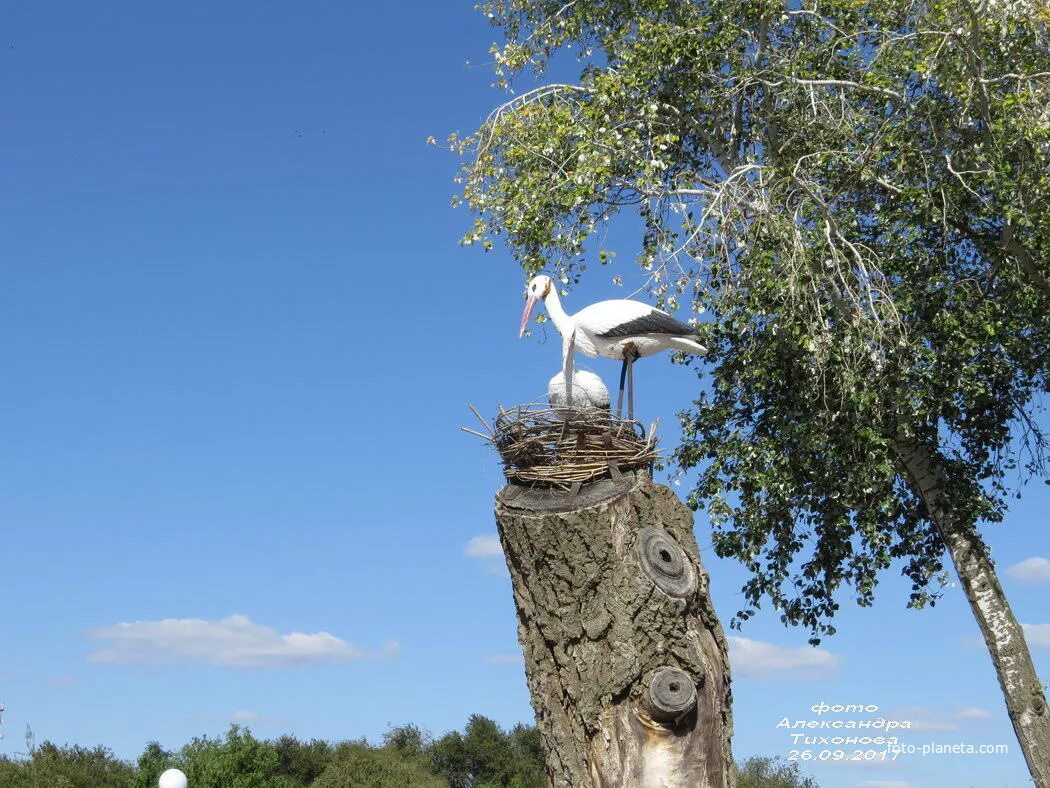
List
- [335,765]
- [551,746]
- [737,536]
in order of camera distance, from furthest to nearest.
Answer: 1. [335,765]
2. [737,536]
3. [551,746]

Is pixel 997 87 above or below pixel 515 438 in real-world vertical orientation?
above

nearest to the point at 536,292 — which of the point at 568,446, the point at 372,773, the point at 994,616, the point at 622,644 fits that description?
the point at 568,446

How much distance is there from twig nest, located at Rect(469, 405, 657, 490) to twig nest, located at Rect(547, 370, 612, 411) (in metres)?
0.87

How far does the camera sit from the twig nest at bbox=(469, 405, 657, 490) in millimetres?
7742

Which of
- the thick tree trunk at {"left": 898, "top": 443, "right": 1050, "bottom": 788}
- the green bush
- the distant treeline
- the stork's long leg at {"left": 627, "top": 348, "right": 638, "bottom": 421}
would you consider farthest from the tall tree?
the green bush

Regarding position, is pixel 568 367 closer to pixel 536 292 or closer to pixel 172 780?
pixel 536 292

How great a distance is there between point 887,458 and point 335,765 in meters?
25.3

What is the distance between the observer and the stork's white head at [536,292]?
38.8ft

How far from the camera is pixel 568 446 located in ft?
26.2

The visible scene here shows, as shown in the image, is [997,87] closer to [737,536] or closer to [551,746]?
[737,536]

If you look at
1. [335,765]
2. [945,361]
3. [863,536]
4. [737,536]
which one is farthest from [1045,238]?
[335,765]

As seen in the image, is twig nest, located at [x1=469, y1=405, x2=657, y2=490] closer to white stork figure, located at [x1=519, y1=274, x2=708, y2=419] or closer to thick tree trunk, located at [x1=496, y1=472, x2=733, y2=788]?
thick tree trunk, located at [x1=496, y1=472, x2=733, y2=788]

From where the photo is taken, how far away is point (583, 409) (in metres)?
8.21

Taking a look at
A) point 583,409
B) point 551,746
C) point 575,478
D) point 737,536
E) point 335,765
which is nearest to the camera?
point 551,746
